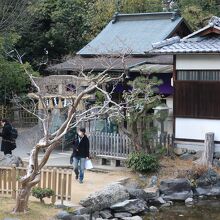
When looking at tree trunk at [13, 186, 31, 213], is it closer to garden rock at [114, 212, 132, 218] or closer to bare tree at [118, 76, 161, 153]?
garden rock at [114, 212, 132, 218]

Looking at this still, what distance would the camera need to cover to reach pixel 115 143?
19141 mm

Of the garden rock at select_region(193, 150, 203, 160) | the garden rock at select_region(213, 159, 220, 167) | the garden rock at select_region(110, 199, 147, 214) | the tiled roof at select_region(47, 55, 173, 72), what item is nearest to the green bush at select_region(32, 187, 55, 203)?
the garden rock at select_region(110, 199, 147, 214)

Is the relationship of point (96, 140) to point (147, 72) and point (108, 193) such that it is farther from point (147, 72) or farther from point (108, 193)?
point (108, 193)

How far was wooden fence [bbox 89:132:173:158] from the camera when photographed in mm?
18794

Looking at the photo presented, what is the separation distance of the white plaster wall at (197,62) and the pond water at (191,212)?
5643 mm

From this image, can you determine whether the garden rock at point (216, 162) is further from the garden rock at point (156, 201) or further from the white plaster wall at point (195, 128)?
the garden rock at point (156, 201)

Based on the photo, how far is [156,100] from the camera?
1800 centimetres

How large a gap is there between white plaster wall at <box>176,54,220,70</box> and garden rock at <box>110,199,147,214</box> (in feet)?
22.0

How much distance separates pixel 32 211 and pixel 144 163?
561cm

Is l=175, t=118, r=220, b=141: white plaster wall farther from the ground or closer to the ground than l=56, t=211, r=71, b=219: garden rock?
farther from the ground

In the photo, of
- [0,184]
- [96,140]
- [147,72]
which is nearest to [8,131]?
[96,140]

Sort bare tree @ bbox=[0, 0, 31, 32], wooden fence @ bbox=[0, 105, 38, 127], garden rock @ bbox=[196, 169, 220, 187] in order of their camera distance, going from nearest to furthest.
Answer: garden rock @ bbox=[196, 169, 220, 187] < wooden fence @ bbox=[0, 105, 38, 127] < bare tree @ bbox=[0, 0, 31, 32]

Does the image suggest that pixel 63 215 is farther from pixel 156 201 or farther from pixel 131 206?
pixel 156 201

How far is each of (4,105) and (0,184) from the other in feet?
50.9
